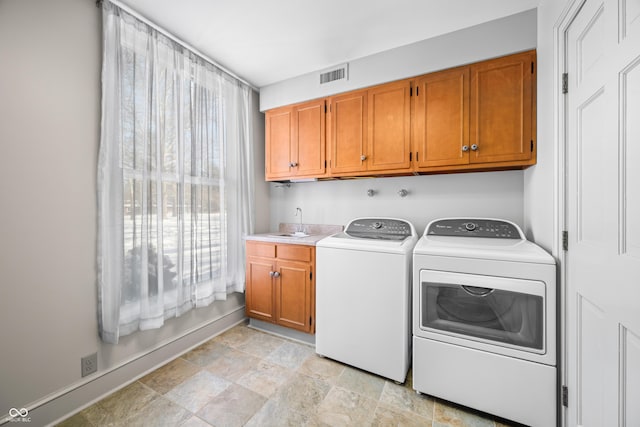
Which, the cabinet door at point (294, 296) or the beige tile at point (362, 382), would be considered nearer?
the beige tile at point (362, 382)

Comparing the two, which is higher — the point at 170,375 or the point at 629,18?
the point at 629,18

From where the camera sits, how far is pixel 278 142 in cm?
274

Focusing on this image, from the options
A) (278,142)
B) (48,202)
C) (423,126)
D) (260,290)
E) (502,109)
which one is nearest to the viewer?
(48,202)

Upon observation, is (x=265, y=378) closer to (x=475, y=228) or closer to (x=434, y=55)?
(x=475, y=228)

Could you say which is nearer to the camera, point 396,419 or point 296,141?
point 396,419

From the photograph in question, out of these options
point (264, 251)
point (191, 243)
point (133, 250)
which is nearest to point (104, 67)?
point (133, 250)

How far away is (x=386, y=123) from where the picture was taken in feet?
7.18

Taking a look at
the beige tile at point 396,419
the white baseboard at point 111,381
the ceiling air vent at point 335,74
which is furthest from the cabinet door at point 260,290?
the ceiling air vent at point 335,74

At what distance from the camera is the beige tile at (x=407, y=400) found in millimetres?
1559

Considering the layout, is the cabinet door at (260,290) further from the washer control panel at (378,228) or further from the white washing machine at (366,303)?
the washer control panel at (378,228)

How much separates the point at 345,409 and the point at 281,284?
113 cm

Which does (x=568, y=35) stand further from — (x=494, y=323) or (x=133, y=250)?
(x=133, y=250)

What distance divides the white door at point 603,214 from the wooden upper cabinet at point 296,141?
1.76 m

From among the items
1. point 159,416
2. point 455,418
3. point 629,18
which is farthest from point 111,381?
point 629,18
